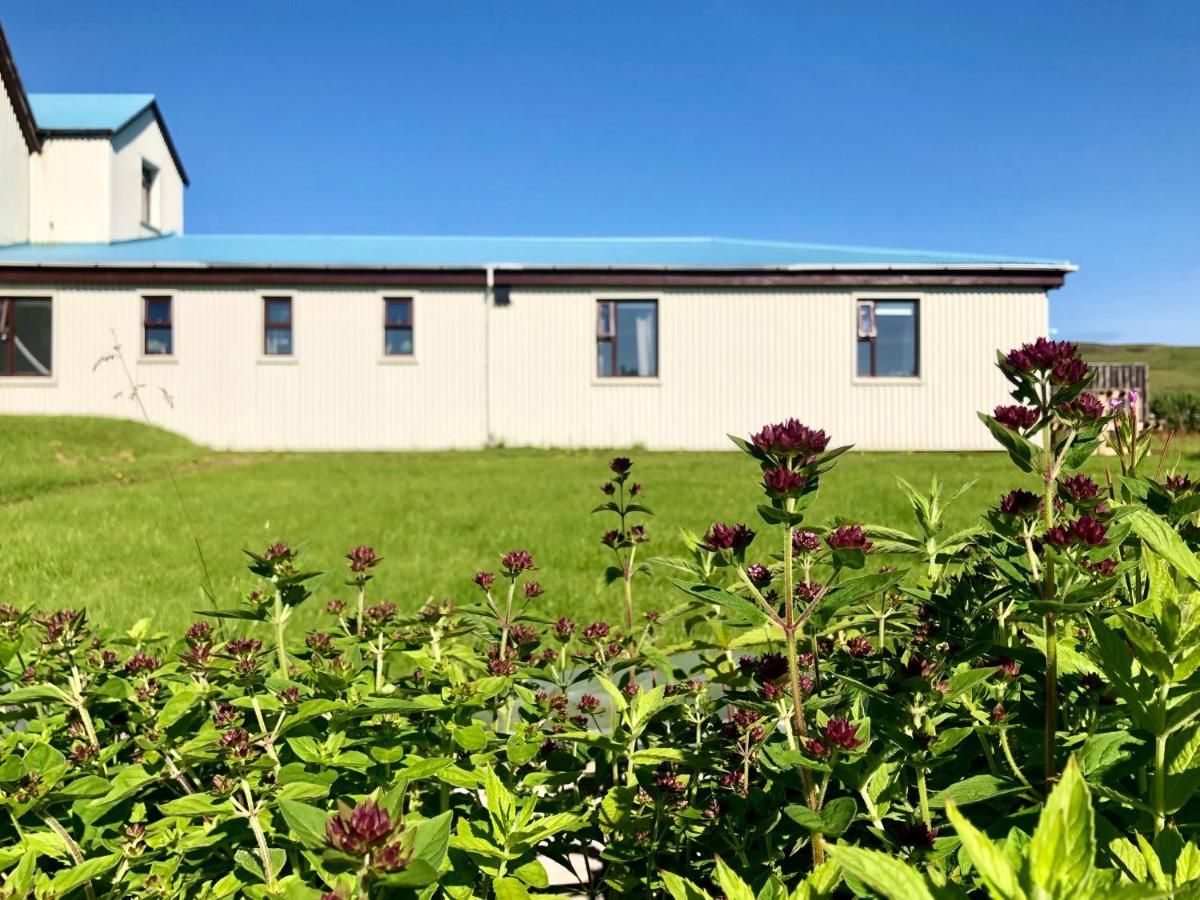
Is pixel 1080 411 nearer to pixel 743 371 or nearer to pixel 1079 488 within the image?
pixel 1079 488

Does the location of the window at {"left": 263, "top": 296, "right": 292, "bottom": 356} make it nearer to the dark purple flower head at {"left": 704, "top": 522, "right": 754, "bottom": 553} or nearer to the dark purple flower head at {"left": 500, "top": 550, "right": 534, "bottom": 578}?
the dark purple flower head at {"left": 500, "top": 550, "right": 534, "bottom": 578}

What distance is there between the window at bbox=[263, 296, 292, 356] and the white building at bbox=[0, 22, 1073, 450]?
0.03 metres

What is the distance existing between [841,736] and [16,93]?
2329cm

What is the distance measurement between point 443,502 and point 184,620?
4133 millimetres

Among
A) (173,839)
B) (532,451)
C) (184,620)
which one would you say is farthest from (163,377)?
(173,839)

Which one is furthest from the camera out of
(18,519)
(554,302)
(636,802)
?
(554,302)

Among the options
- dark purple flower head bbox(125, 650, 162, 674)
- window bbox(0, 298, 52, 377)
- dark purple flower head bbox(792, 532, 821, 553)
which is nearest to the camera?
dark purple flower head bbox(792, 532, 821, 553)

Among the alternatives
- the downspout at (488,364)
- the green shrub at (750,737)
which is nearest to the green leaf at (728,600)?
the green shrub at (750,737)

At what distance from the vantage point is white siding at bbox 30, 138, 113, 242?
1939 cm

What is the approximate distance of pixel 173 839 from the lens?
1.23 meters

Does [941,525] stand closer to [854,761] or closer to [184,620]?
[854,761]

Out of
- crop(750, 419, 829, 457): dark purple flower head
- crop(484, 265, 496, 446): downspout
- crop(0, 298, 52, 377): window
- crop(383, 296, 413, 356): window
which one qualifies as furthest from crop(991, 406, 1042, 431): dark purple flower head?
crop(0, 298, 52, 377): window

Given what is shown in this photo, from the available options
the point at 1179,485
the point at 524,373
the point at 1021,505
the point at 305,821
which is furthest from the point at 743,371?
the point at 305,821

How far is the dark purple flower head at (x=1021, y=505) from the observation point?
106 centimetres
